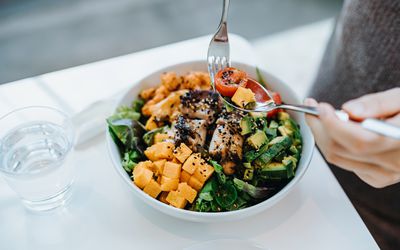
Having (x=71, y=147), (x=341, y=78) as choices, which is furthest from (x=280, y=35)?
(x=71, y=147)

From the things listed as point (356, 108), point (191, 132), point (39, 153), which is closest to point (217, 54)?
point (191, 132)

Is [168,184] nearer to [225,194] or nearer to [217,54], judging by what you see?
[225,194]

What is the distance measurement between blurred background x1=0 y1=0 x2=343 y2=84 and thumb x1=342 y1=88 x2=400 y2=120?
228 cm

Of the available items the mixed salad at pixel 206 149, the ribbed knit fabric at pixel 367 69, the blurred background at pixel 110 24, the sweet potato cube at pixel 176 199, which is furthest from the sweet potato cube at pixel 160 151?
the blurred background at pixel 110 24

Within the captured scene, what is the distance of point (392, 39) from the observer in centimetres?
134

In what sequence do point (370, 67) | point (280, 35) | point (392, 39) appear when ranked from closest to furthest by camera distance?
point (392, 39)
point (370, 67)
point (280, 35)

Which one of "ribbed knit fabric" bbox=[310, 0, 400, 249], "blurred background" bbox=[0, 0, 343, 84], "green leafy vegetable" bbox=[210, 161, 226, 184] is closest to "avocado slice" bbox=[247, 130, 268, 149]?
"green leafy vegetable" bbox=[210, 161, 226, 184]

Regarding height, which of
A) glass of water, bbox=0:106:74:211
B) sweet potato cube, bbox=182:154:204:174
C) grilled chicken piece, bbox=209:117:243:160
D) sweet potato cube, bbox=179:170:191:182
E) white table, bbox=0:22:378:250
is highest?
grilled chicken piece, bbox=209:117:243:160

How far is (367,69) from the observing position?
1459 millimetres

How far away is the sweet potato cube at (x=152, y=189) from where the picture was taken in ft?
3.21

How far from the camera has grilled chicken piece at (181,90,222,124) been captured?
1.14 meters

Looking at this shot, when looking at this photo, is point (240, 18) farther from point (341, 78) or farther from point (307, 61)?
point (341, 78)

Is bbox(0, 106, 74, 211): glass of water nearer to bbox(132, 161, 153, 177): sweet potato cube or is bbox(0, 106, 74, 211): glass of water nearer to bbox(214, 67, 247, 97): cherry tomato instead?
bbox(132, 161, 153, 177): sweet potato cube

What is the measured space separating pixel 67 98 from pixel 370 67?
1.09 metres
